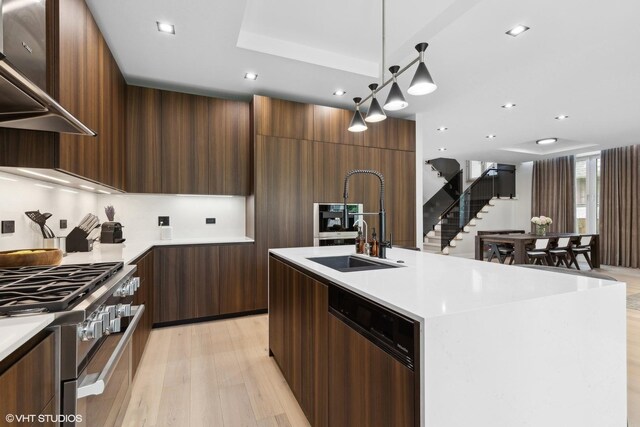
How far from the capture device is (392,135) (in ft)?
14.1

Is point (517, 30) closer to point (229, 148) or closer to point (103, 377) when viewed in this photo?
point (229, 148)

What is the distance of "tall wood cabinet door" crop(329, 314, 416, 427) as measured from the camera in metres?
0.94

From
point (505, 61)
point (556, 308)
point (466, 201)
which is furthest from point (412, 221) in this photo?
point (466, 201)

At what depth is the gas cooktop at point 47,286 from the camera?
948 mm

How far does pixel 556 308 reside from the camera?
42.1 inches

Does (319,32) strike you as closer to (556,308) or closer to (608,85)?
(556,308)

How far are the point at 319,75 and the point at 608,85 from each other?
11.1 feet

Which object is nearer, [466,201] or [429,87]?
[429,87]

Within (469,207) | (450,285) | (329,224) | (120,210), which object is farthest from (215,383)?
(469,207)

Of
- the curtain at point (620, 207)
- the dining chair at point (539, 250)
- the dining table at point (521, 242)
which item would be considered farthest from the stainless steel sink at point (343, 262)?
the curtain at point (620, 207)

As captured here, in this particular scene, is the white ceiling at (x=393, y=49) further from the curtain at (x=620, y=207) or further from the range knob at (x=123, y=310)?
the curtain at (x=620, y=207)

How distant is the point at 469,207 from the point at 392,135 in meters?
5.69

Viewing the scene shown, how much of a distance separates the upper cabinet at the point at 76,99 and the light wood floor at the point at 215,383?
4.89 ft

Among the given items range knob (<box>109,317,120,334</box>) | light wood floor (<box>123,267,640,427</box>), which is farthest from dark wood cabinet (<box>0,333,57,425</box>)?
light wood floor (<box>123,267,640,427</box>)
